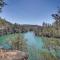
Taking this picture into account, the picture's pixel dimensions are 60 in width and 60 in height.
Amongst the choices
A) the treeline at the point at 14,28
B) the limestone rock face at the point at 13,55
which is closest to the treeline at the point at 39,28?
the treeline at the point at 14,28

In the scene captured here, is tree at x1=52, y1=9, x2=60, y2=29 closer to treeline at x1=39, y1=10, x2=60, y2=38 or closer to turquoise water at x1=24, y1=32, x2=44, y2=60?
treeline at x1=39, y1=10, x2=60, y2=38

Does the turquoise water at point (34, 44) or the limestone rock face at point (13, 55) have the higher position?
the turquoise water at point (34, 44)

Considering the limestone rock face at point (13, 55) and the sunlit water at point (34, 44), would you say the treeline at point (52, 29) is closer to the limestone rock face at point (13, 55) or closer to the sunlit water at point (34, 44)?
the sunlit water at point (34, 44)

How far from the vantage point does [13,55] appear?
250 centimetres

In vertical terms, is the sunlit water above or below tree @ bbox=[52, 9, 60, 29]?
below

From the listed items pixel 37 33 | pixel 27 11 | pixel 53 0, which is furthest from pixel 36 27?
pixel 53 0

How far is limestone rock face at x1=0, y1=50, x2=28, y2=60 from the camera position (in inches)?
97.7

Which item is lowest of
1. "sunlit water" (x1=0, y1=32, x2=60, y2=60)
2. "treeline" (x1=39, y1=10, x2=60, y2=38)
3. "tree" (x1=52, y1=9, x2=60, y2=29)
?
"sunlit water" (x1=0, y1=32, x2=60, y2=60)

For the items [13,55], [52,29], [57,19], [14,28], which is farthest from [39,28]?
[13,55]

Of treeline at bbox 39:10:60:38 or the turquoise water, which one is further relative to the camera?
the turquoise water

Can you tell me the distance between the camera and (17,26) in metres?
2.57

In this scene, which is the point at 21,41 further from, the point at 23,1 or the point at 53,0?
the point at 53,0

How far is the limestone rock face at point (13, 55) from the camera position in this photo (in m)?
2.48

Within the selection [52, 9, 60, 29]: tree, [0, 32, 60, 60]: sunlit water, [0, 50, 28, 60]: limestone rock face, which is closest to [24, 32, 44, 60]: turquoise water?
[0, 32, 60, 60]: sunlit water
